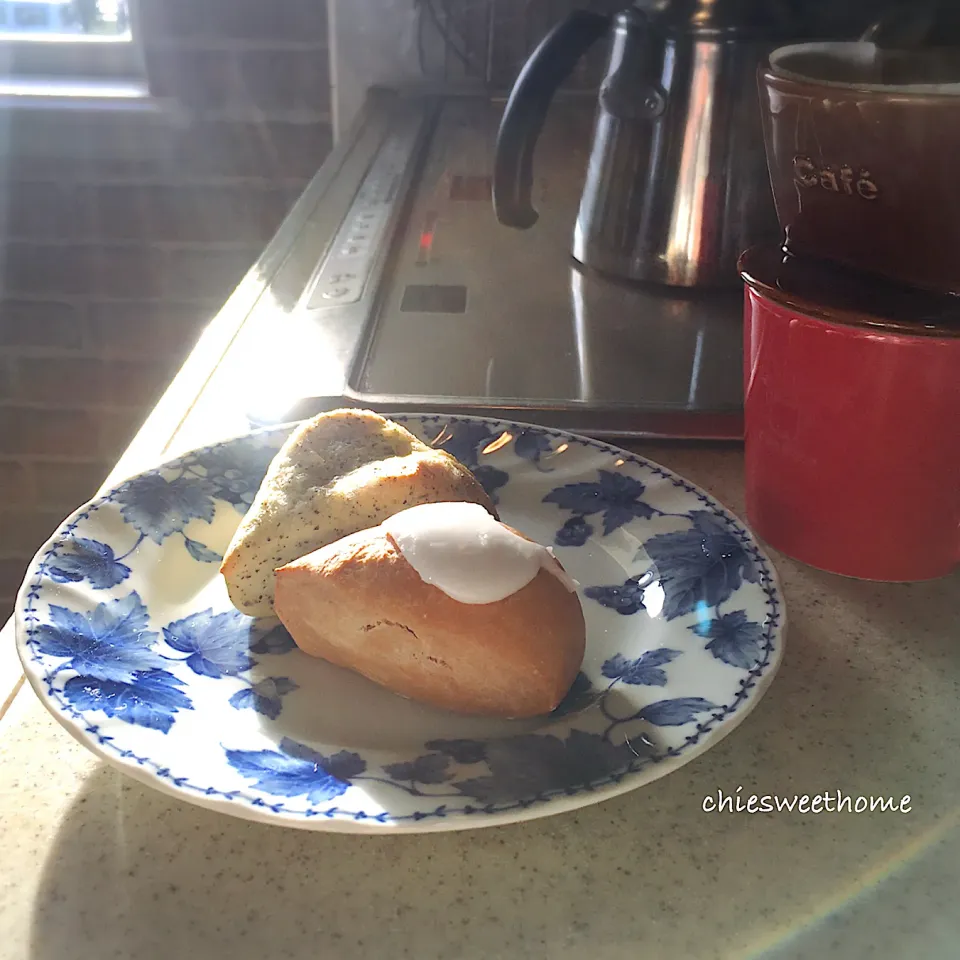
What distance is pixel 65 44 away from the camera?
4.90ft

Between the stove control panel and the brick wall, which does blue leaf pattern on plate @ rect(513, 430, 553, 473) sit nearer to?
the stove control panel

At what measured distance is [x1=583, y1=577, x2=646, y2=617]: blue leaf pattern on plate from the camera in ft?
1.44

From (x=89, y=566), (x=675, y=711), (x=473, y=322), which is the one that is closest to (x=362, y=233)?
(x=473, y=322)

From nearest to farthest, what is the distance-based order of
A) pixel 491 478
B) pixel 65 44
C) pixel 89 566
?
pixel 89 566 → pixel 491 478 → pixel 65 44

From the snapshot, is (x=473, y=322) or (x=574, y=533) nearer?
(x=574, y=533)

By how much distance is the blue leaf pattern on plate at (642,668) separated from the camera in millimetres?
379

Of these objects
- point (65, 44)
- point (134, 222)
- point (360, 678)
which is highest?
point (65, 44)

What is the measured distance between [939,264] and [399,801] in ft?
1.02

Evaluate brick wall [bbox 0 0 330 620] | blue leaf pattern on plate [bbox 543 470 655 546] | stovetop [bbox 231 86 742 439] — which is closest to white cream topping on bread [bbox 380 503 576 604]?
blue leaf pattern on plate [bbox 543 470 655 546]

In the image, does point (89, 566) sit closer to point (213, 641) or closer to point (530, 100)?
point (213, 641)

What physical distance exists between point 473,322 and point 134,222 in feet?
3.15

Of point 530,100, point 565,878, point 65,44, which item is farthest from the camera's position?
point 65,44

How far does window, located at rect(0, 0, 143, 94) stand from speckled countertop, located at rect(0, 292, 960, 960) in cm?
134

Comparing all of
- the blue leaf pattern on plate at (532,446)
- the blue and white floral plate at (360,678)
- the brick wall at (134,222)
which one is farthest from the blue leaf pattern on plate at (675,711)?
the brick wall at (134,222)
